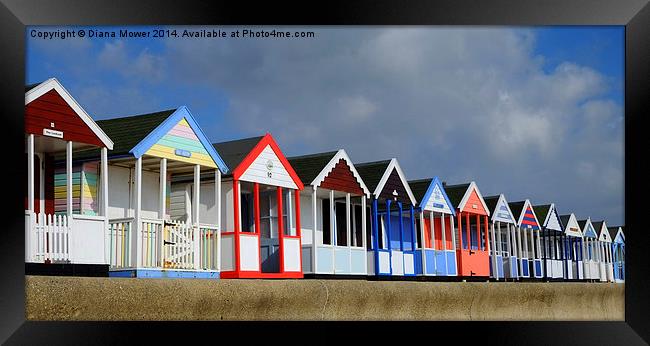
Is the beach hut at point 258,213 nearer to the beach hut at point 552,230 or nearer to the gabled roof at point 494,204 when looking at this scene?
the gabled roof at point 494,204

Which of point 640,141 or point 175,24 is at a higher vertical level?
point 175,24

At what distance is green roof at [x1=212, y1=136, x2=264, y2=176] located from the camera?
20.2 metres

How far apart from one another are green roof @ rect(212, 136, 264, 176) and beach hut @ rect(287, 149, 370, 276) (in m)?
2.20

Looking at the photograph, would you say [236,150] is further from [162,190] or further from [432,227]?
[432,227]

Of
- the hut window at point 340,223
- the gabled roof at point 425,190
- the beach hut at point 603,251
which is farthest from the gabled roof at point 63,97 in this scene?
the beach hut at point 603,251

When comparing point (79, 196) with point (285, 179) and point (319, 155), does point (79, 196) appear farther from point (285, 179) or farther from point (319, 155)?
point (319, 155)

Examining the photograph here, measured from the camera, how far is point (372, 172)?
25.7 metres

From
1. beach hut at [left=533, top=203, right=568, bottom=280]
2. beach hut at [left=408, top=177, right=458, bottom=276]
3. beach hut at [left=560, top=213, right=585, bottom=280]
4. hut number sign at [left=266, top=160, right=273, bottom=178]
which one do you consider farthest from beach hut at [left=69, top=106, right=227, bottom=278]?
beach hut at [left=560, top=213, right=585, bottom=280]

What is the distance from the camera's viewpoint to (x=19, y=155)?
9.75 meters

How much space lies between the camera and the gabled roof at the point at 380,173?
2497 cm

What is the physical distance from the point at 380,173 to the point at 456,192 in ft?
22.6

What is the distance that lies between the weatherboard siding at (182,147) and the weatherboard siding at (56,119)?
5.62ft
